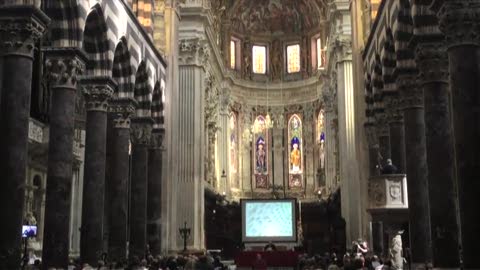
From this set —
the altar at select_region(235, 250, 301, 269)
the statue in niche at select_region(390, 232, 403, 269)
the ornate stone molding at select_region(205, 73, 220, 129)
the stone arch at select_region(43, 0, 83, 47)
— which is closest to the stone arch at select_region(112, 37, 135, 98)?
the stone arch at select_region(43, 0, 83, 47)

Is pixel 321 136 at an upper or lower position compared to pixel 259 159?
upper

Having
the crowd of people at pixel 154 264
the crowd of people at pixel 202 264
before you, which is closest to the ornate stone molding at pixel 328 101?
the crowd of people at pixel 202 264

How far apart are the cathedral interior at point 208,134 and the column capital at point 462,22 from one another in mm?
26

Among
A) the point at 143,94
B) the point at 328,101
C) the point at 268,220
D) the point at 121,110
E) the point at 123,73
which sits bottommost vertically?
the point at 268,220

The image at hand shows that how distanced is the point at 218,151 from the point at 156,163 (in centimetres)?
1691

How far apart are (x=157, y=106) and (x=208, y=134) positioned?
497 inches

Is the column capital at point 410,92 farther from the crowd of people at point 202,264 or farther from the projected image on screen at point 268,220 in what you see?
the projected image on screen at point 268,220

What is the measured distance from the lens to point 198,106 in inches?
1332

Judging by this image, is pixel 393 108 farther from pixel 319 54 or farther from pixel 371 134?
pixel 319 54

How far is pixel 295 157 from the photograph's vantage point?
49.7 m

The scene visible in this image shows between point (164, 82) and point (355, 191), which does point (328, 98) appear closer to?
point (355, 191)

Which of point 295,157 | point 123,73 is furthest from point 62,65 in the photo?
point 295,157

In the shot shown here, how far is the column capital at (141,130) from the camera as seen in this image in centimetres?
2534

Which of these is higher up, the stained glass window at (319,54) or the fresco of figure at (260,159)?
the stained glass window at (319,54)
